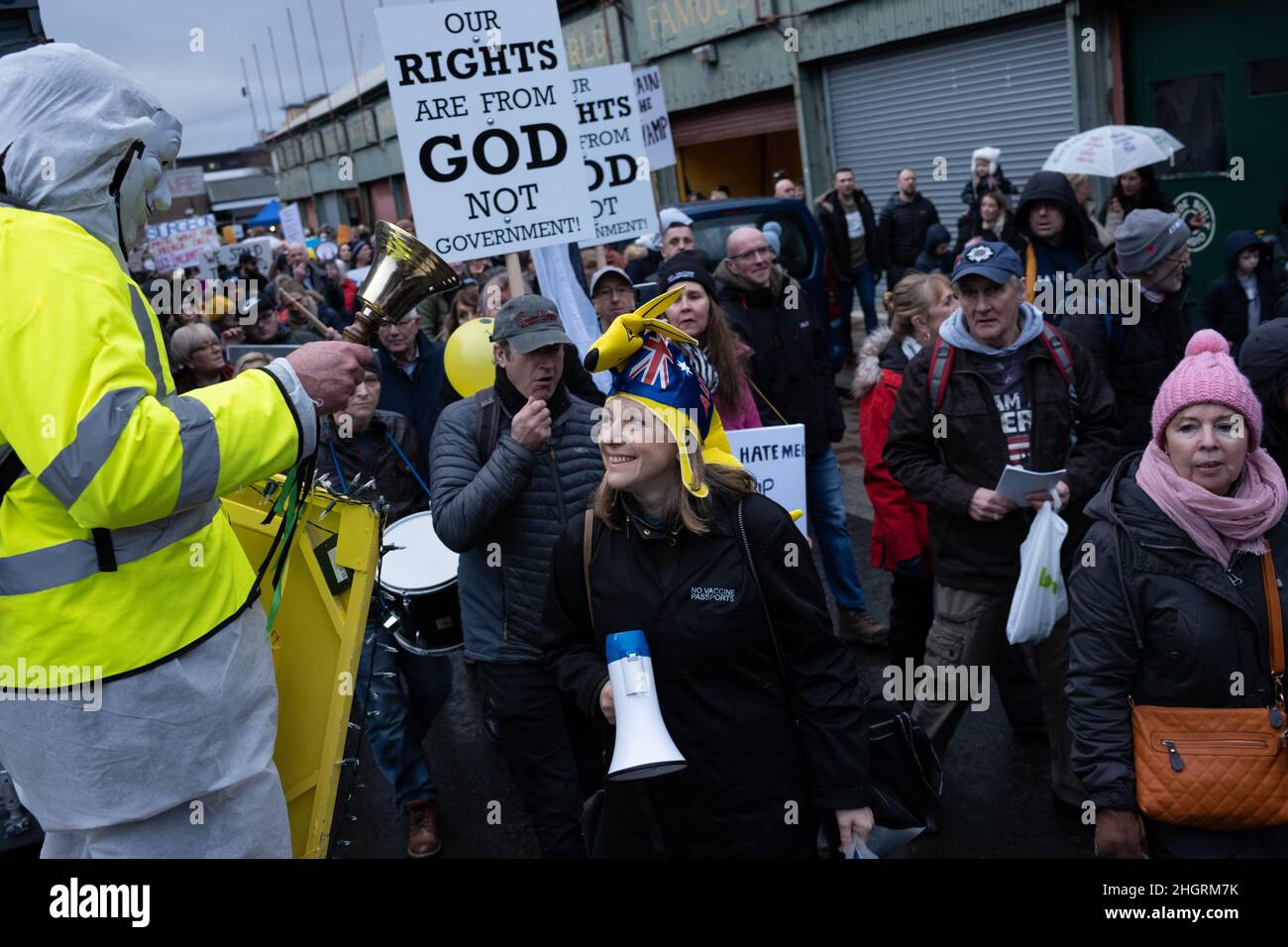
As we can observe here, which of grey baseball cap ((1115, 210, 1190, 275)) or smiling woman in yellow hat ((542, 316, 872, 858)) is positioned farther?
grey baseball cap ((1115, 210, 1190, 275))

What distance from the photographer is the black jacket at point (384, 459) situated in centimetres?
513

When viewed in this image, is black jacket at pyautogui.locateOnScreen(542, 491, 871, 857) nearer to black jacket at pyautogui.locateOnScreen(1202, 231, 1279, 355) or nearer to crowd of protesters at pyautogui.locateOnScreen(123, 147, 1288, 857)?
crowd of protesters at pyautogui.locateOnScreen(123, 147, 1288, 857)

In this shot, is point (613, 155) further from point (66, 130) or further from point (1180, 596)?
point (66, 130)

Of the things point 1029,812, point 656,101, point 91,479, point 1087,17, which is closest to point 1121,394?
point 1029,812

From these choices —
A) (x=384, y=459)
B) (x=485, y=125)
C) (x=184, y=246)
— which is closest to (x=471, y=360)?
(x=384, y=459)

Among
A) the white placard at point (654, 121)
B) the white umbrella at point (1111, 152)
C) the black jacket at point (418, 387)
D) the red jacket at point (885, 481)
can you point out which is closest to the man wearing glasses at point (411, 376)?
the black jacket at point (418, 387)

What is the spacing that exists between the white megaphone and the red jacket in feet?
9.11

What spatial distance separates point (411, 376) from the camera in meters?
6.69

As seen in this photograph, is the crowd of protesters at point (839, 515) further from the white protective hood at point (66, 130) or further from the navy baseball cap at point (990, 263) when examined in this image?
the white protective hood at point (66, 130)

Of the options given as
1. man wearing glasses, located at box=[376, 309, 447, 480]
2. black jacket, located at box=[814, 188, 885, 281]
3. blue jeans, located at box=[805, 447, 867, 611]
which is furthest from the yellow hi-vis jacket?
black jacket, located at box=[814, 188, 885, 281]

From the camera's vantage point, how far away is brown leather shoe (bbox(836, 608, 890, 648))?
6.08 metres

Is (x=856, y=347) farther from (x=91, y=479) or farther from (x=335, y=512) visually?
(x=91, y=479)

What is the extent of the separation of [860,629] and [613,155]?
3.16 meters
